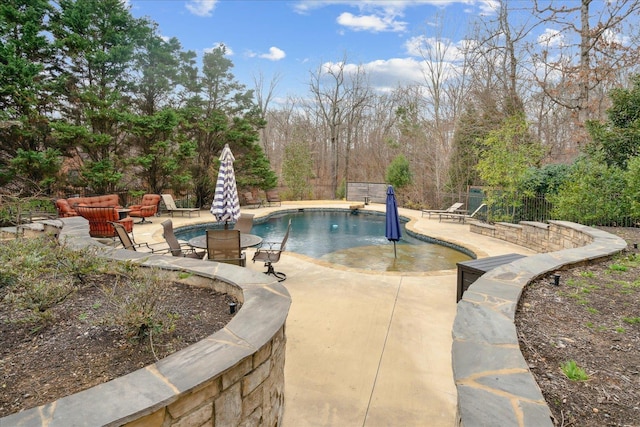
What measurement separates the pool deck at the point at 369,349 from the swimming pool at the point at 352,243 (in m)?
1.71

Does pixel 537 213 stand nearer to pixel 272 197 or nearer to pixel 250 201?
pixel 272 197

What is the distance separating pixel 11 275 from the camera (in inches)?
104

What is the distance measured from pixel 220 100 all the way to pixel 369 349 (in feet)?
49.0

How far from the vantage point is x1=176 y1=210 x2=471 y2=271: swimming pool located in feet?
24.4

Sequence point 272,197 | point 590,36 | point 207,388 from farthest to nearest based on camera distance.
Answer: point 272,197 → point 590,36 → point 207,388

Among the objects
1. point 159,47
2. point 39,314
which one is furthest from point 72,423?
point 159,47

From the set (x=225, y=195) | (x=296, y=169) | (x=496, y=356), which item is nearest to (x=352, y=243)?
(x=225, y=195)

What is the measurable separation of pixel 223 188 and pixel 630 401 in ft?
18.7

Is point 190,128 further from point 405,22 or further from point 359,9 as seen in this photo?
point 405,22

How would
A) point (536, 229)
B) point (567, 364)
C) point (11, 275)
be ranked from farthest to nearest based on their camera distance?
1. point (536, 229)
2. point (11, 275)
3. point (567, 364)

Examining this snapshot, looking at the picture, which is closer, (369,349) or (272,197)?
(369,349)

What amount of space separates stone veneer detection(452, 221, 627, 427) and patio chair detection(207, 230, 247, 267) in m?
3.41

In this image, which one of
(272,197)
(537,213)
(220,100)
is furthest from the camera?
(272,197)

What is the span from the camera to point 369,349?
128 inches
